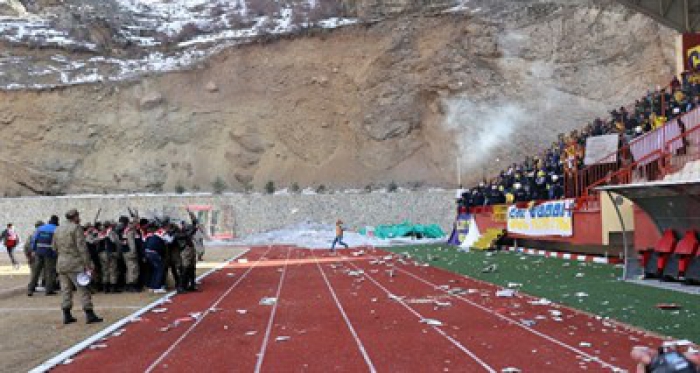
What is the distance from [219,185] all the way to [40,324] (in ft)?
128

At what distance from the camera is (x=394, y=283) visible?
16.5 metres

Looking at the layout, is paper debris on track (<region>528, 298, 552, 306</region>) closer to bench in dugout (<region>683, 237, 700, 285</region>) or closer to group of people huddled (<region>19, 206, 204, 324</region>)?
bench in dugout (<region>683, 237, 700, 285</region>)

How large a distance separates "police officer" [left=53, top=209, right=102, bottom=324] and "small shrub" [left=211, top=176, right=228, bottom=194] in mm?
37910

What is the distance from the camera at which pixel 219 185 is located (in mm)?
50250

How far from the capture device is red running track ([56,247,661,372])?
7742 mm

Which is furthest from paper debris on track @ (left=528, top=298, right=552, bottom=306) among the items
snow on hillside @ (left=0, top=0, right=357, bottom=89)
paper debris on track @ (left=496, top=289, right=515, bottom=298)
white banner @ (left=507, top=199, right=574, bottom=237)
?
snow on hillside @ (left=0, top=0, right=357, bottom=89)

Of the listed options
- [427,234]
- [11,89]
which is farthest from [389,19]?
[11,89]

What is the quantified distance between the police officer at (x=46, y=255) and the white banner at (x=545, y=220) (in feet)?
Result: 46.0

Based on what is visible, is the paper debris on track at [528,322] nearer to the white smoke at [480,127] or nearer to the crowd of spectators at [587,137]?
the crowd of spectators at [587,137]

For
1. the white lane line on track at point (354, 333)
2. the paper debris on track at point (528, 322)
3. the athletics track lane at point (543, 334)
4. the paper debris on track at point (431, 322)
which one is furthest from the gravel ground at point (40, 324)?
the paper debris on track at point (528, 322)

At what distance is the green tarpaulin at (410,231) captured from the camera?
1575 inches

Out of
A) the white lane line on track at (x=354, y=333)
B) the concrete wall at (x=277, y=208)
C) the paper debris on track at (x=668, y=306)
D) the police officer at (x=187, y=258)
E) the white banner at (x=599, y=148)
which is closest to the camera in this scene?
the white lane line on track at (x=354, y=333)

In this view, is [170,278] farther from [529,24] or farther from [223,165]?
[529,24]

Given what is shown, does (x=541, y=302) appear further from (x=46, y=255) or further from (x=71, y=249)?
(x=46, y=255)
